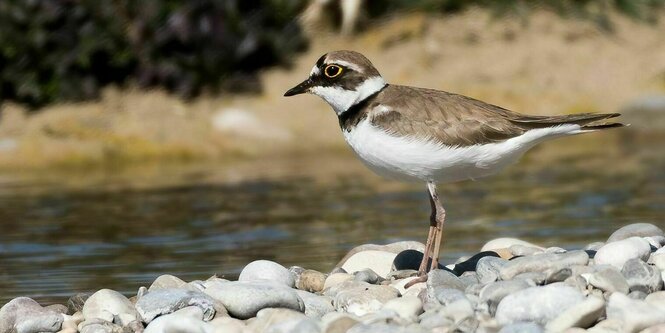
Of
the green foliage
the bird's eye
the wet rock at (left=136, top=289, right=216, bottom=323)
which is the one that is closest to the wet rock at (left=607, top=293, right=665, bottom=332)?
the wet rock at (left=136, top=289, right=216, bottom=323)

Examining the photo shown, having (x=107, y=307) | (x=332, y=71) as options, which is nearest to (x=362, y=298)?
(x=107, y=307)

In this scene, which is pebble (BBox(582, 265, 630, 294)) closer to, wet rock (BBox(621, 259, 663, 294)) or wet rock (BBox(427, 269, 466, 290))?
wet rock (BBox(621, 259, 663, 294))

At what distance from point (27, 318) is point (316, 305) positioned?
144 centimetres

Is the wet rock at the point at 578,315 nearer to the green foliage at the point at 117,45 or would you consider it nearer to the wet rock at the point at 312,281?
the wet rock at the point at 312,281

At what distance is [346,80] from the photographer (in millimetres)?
7375

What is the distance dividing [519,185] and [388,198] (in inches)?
58.6

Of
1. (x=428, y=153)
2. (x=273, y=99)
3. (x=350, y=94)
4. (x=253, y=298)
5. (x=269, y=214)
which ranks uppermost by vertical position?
(x=273, y=99)

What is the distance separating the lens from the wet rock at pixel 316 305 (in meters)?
6.51

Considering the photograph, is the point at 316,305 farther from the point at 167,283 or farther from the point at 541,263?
the point at 541,263

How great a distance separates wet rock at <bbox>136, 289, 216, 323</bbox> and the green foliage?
415 inches

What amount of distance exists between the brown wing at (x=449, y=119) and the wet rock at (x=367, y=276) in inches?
31.3

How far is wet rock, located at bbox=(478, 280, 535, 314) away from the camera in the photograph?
6.11 m

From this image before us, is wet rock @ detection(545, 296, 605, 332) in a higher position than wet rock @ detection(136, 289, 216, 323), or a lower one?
lower

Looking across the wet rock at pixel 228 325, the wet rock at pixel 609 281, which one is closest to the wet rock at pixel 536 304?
the wet rock at pixel 609 281
